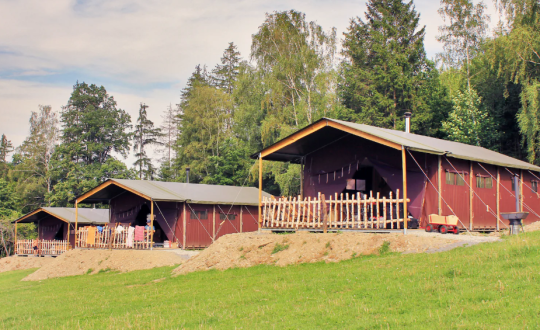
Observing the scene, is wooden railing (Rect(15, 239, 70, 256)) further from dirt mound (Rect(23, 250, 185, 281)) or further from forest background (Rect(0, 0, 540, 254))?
dirt mound (Rect(23, 250, 185, 281))

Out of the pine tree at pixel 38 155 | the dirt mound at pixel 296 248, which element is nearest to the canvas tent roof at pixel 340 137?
the dirt mound at pixel 296 248

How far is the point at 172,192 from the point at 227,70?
44.5 m

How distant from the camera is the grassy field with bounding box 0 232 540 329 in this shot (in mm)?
8219

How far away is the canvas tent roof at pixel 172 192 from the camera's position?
28.8 meters

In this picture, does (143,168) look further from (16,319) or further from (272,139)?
(16,319)

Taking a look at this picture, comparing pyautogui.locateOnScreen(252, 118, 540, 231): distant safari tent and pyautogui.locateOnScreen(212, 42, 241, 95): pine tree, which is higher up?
pyautogui.locateOnScreen(212, 42, 241, 95): pine tree

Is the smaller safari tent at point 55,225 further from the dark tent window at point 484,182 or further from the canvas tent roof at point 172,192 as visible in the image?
the dark tent window at point 484,182

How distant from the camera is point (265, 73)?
158 feet

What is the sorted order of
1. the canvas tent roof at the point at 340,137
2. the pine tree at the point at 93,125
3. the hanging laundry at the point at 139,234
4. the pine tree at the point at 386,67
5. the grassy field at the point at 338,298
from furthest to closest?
the pine tree at the point at 93,125
the pine tree at the point at 386,67
the hanging laundry at the point at 139,234
the canvas tent roof at the point at 340,137
the grassy field at the point at 338,298

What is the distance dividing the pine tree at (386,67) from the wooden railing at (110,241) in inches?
815

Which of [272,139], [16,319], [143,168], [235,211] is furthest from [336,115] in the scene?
[143,168]

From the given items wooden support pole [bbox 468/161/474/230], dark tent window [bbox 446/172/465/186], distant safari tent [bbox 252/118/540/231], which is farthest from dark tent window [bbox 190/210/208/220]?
wooden support pole [bbox 468/161/474/230]

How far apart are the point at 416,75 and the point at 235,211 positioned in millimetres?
19676

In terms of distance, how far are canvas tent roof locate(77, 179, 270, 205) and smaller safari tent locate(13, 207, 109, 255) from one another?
17.8 ft
